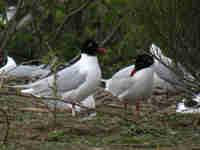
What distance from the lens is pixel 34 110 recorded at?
7.71 metres

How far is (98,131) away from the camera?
20.9 feet

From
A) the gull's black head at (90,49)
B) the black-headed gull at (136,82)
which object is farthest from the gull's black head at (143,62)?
the gull's black head at (90,49)

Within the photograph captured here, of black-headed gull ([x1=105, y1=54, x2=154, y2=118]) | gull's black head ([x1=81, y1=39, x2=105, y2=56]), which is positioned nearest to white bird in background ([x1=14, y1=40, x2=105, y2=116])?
gull's black head ([x1=81, y1=39, x2=105, y2=56])

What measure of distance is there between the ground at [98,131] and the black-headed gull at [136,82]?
796 millimetres

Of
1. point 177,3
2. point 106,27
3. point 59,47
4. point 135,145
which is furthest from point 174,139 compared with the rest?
point 106,27

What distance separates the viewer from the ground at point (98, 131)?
218 inches

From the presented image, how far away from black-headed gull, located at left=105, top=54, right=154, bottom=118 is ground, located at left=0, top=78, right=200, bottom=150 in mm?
796

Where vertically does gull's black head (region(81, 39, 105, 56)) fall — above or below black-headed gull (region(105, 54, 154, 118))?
above

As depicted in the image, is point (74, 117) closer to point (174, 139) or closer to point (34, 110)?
A: point (34, 110)

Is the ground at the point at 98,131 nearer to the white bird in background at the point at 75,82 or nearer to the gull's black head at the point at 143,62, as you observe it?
the white bird in background at the point at 75,82

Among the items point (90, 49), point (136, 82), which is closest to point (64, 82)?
point (90, 49)

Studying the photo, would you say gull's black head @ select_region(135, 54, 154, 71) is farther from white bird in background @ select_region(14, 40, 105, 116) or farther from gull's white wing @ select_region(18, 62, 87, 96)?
gull's white wing @ select_region(18, 62, 87, 96)

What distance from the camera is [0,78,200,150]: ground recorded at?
5.53 m

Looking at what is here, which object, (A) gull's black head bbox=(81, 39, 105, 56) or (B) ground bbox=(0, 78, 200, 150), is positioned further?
(A) gull's black head bbox=(81, 39, 105, 56)
